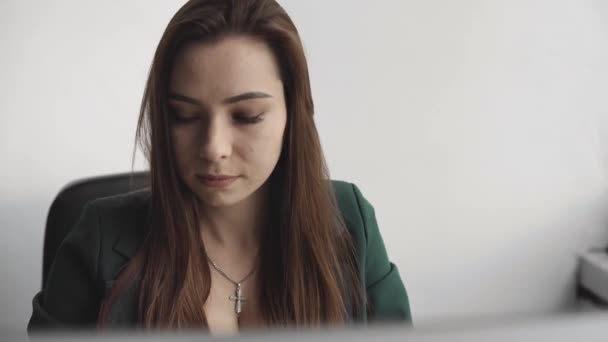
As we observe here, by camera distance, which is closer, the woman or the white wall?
the woman

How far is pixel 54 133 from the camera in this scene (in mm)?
454

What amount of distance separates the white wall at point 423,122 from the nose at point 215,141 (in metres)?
0.13

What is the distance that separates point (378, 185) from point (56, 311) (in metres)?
0.23

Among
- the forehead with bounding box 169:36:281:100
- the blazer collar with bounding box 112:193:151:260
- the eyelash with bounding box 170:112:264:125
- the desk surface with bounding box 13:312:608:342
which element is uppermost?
the forehead with bounding box 169:36:281:100

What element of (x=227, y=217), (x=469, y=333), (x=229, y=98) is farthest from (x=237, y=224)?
(x=469, y=333)

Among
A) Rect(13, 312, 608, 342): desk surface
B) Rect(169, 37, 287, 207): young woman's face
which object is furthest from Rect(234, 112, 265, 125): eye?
Rect(13, 312, 608, 342): desk surface

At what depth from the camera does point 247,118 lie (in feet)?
0.99

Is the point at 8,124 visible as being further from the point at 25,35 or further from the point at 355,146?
the point at 355,146

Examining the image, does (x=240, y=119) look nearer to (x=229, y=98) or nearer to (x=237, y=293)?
(x=229, y=98)

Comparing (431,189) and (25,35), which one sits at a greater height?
(25,35)

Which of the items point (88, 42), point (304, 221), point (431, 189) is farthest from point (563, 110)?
point (88, 42)

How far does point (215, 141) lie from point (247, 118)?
21mm

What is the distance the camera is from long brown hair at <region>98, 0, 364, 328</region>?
11.8 inches

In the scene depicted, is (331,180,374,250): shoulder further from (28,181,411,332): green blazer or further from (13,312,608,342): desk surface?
(13,312,608,342): desk surface
